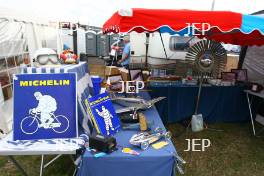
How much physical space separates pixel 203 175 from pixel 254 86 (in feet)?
6.55

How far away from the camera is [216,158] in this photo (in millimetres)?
3152

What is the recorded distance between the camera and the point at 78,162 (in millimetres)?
1739

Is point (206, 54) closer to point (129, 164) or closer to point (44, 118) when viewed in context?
point (129, 164)

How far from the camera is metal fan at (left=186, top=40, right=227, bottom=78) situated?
10.6 feet

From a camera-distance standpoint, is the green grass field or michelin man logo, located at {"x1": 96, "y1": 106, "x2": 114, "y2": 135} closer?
michelin man logo, located at {"x1": 96, "y1": 106, "x2": 114, "y2": 135}

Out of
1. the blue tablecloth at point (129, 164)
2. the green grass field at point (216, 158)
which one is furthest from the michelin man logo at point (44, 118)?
the green grass field at point (216, 158)

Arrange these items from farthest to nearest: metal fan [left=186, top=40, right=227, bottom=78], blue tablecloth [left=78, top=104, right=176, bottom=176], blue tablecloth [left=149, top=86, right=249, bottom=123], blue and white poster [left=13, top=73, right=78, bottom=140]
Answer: blue tablecloth [left=149, top=86, right=249, bottom=123] → metal fan [left=186, top=40, right=227, bottom=78] → blue and white poster [left=13, top=73, right=78, bottom=140] → blue tablecloth [left=78, top=104, right=176, bottom=176]

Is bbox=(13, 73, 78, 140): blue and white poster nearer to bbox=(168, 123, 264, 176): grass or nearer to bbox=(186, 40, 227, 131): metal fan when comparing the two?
bbox=(168, 123, 264, 176): grass

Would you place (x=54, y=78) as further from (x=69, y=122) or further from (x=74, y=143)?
(x=74, y=143)

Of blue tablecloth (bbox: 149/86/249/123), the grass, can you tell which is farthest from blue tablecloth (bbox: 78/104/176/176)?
blue tablecloth (bbox: 149/86/249/123)

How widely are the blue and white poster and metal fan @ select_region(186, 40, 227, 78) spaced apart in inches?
78.4

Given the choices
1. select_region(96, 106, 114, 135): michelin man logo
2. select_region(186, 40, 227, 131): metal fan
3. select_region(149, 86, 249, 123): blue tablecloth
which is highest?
select_region(186, 40, 227, 131): metal fan

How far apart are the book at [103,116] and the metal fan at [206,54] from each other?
1.67 meters

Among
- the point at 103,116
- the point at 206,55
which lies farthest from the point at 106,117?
the point at 206,55
